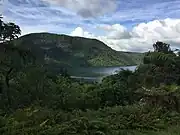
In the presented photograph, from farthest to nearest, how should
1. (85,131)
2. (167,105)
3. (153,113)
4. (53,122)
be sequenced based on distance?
1. (167,105)
2. (153,113)
3. (53,122)
4. (85,131)

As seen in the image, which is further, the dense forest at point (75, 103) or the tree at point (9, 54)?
the tree at point (9, 54)

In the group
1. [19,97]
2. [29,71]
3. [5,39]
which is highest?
[5,39]

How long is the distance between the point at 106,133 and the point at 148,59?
17178 mm

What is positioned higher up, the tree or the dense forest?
the tree

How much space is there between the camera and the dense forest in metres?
8.49

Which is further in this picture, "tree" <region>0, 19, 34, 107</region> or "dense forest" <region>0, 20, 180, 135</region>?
"tree" <region>0, 19, 34, 107</region>

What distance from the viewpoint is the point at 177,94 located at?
12.9 meters

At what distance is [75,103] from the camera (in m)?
25.2

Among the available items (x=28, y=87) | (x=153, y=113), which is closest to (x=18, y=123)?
(x=153, y=113)

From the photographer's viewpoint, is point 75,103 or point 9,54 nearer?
point 9,54

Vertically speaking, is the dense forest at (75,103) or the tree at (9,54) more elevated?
the tree at (9,54)

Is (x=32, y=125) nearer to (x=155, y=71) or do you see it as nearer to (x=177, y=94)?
(x=177, y=94)

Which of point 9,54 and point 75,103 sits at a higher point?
point 9,54

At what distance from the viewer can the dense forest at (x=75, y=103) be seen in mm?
8492
